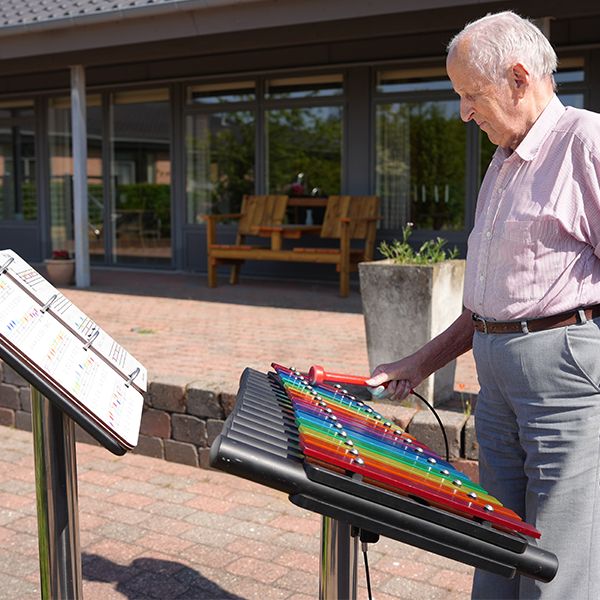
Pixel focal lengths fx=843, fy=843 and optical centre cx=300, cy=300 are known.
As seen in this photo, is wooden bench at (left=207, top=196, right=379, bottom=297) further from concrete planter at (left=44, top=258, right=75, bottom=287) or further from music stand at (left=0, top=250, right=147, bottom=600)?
music stand at (left=0, top=250, right=147, bottom=600)

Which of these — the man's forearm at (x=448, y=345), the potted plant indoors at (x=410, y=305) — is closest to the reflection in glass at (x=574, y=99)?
the potted plant indoors at (x=410, y=305)

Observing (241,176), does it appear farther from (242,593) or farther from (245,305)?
(242,593)

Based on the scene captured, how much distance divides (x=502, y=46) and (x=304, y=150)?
955 cm

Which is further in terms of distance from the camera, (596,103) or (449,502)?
(596,103)

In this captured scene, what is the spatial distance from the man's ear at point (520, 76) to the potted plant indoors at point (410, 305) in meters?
2.62

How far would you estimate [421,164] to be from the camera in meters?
10.7

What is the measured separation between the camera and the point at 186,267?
12.4 m

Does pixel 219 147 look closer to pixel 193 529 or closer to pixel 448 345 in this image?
pixel 193 529

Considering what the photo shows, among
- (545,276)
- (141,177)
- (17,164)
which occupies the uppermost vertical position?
(17,164)

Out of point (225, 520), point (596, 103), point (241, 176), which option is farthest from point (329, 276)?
point (225, 520)

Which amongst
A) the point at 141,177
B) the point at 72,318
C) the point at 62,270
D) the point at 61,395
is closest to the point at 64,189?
the point at 141,177

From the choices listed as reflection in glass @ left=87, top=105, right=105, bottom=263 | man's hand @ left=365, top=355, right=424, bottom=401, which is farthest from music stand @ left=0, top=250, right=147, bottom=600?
reflection in glass @ left=87, top=105, right=105, bottom=263

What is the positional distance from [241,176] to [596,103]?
16.0ft

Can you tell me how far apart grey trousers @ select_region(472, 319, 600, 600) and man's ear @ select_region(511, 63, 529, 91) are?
1.84 feet
